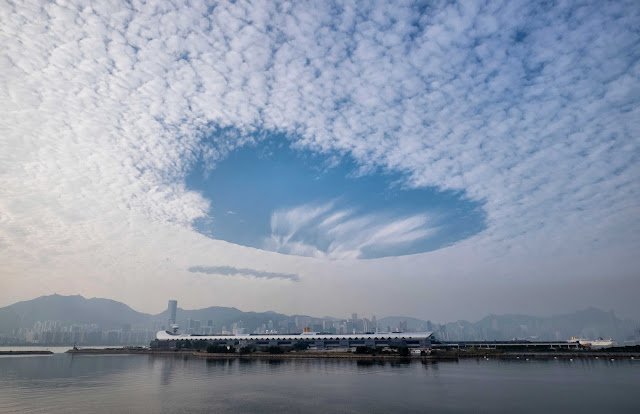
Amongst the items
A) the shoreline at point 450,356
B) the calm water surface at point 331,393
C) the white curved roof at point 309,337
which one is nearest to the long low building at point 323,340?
the white curved roof at point 309,337

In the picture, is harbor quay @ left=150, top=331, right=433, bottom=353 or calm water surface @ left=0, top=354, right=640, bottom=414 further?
harbor quay @ left=150, top=331, right=433, bottom=353

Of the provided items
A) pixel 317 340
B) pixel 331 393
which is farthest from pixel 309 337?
pixel 331 393

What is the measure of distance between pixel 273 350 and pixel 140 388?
182 feet

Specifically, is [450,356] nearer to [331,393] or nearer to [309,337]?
[309,337]

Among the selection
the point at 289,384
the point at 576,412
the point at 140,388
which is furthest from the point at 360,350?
the point at 576,412

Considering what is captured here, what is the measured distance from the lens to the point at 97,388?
37719mm

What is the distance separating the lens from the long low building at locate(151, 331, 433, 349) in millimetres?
101656

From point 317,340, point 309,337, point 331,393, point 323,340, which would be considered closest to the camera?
point 331,393

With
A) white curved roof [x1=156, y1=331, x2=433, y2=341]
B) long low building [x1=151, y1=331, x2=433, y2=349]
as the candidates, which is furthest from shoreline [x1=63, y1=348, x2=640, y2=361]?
white curved roof [x1=156, y1=331, x2=433, y2=341]

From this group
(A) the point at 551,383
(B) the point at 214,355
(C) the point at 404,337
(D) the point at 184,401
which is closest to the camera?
(D) the point at 184,401

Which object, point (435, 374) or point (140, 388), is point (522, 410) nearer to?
point (435, 374)

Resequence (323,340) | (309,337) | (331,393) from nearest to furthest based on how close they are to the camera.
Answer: (331,393) → (323,340) → (309,337)

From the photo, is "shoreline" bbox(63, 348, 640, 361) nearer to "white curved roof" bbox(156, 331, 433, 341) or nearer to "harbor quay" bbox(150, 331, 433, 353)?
"harbor quay" bbox(150, 331, 433, 353)

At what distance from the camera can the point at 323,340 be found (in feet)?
351
